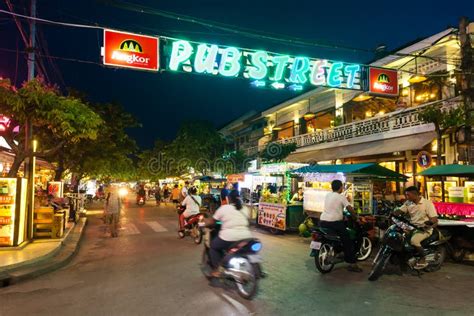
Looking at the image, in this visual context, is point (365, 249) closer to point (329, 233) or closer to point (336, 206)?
point (329, 233)

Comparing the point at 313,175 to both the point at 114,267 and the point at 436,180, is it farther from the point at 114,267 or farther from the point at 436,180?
the point at 114,267

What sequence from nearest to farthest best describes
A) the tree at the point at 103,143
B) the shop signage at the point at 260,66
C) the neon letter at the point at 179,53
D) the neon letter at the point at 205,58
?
1. the neon letter at the point at 179,53
2. the shop signage at the point at 260,66
3. the neon letter at the point at 205,58
4. the tree at the point at 103,143

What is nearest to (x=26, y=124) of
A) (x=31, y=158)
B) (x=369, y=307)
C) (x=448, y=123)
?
(x=31, y=158)

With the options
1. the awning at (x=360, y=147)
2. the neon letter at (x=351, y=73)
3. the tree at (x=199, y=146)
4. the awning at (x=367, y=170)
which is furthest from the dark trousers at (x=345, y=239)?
the tree at (x=199, y=146)

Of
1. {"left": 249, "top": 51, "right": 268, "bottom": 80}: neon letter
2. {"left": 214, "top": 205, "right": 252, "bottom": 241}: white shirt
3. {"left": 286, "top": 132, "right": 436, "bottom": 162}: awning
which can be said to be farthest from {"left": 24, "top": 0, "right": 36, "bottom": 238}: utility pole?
{"left": 286, "top": 132, "right": 436, "bottom": 162}: awning

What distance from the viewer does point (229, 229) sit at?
620 centimetres

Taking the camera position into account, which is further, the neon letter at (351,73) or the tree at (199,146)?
the tree at (199,146)

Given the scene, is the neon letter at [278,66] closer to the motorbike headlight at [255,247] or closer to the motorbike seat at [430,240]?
the motorbike seat at [430,240]

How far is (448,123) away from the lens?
42.3 ft

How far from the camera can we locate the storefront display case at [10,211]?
31.6ft

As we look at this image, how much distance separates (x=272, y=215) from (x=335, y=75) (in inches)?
211

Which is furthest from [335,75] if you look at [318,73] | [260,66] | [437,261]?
[437,261]

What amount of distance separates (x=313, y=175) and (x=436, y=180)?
16.7 ft

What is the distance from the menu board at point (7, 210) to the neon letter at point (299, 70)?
8674 millimetres
